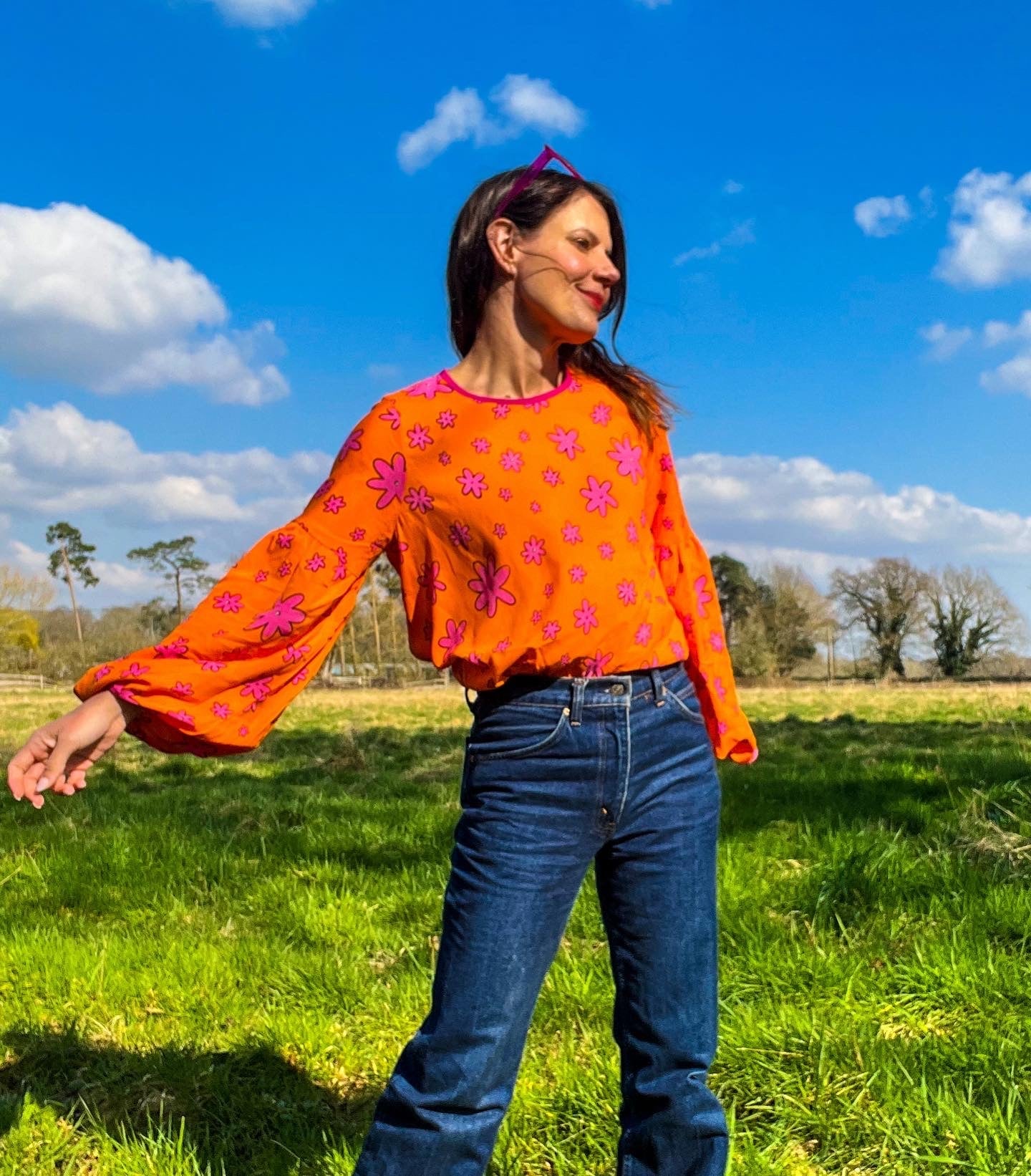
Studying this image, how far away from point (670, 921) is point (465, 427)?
1.17 meters

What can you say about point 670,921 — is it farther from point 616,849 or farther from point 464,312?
point 464,312

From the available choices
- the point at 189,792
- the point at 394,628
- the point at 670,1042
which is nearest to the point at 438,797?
the point at 189,792

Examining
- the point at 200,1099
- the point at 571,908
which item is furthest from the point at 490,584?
the point at 200,1099

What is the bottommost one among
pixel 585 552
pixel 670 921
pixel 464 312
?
pixel 670 921

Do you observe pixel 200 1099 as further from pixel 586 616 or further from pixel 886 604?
pixel 886 604

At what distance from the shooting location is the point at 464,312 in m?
2.64

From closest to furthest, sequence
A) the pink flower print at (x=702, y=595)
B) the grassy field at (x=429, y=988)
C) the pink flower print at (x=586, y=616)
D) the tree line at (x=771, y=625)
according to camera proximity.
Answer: the pink flower print at (x=586, y=616) < the pink flower print at (x=702, y=595) < the grassy field at (x=429, y=988) < the tree line at (x=771, y=625)

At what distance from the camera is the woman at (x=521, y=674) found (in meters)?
2.16

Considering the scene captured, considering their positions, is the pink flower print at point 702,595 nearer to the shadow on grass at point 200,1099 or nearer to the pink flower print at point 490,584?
the pink flower print at point 490,584

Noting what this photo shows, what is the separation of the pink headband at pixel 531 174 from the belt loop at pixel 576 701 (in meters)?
1.11

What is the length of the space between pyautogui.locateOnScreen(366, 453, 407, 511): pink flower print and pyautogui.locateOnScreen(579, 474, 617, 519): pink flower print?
0.40 metres

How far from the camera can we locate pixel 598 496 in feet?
7.91

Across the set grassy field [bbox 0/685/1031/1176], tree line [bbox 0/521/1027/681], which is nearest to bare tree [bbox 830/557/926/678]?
tree line [bbox 0/521/1027/681]

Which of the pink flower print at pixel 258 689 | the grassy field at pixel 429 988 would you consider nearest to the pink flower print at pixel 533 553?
the pink flower print at pixel 258 689
